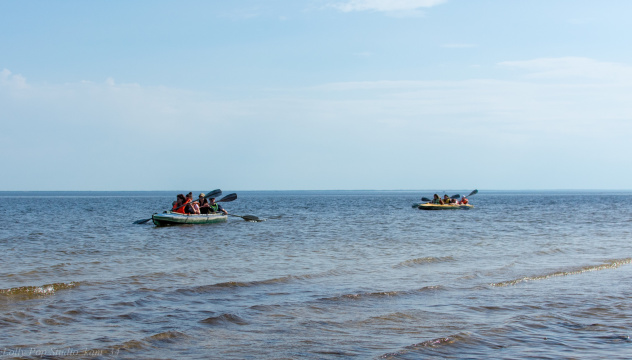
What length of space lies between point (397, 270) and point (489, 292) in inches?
128

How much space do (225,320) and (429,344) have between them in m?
3.11

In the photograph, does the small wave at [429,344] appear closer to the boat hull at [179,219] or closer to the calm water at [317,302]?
the calm water at [317,302]

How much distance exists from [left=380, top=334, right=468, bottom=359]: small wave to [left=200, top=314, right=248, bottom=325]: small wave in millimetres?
2544

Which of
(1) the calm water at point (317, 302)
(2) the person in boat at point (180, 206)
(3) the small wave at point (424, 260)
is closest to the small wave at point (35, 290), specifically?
(1) the calm water at point (317, 302)

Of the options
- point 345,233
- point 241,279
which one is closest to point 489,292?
point 241,279

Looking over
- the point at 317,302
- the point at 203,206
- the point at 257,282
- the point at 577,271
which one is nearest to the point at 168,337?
the point at 317,302

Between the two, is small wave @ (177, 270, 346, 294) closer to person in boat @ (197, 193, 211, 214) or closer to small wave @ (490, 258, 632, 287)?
small wave @ (490, 258, 632, 287)

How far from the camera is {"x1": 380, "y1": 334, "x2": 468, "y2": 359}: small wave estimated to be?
6.97 meters

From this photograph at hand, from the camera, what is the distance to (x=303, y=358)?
269 inches

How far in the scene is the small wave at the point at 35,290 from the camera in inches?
420

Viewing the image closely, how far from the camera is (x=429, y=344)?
737 centimetres

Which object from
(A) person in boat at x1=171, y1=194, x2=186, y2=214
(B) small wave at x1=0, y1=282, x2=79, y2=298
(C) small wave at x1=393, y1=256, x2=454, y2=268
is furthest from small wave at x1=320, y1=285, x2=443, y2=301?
(A) person in boat at x1=171, y1=194, x2=186, y2=214

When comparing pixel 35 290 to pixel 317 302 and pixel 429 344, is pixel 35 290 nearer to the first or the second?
pixel 317 302

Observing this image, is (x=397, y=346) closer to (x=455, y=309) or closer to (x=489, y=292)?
(x=455, y=309)
